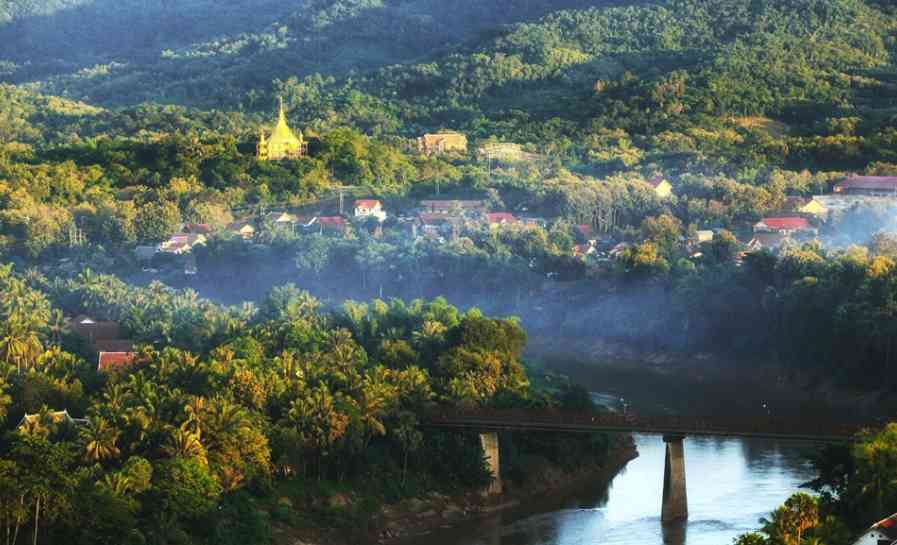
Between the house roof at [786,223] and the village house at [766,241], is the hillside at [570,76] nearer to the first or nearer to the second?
the house roof at [786,223]

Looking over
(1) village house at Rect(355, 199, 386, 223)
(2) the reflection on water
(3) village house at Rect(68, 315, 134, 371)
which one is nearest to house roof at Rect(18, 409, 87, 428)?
(3) village house at Rect(68, 315, 134, 371)

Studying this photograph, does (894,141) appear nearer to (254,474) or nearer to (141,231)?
(141,231)

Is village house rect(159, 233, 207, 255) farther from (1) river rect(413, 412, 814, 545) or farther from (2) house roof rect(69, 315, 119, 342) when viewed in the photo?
(1) river rect(413, 412, 814, 545)

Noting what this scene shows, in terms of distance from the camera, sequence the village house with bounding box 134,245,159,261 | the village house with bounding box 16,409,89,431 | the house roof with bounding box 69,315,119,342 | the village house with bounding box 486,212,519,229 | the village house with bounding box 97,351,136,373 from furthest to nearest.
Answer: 1. the village house with bounding box 486,212,519,229
2. the village house with bounding box 134,245,159,261
3. the house roof with bounding box 69,315,119,342
4. the village house with bounding box 97,351,136,373
5. the village house with bounding box 16,409,89,431

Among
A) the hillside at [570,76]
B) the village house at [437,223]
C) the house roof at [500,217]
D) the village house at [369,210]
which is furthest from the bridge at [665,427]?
the hillside at [570,76]

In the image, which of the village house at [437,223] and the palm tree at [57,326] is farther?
the village house at [437,223]

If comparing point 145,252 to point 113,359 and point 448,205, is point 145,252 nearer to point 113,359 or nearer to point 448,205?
point 448,205

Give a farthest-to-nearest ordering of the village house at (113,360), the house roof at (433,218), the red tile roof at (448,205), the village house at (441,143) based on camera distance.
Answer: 1. the village house at (441,143)
2. the red tile roof at (448,205)
3. the house roof at (433,218)
4. the village house at (113,360)
